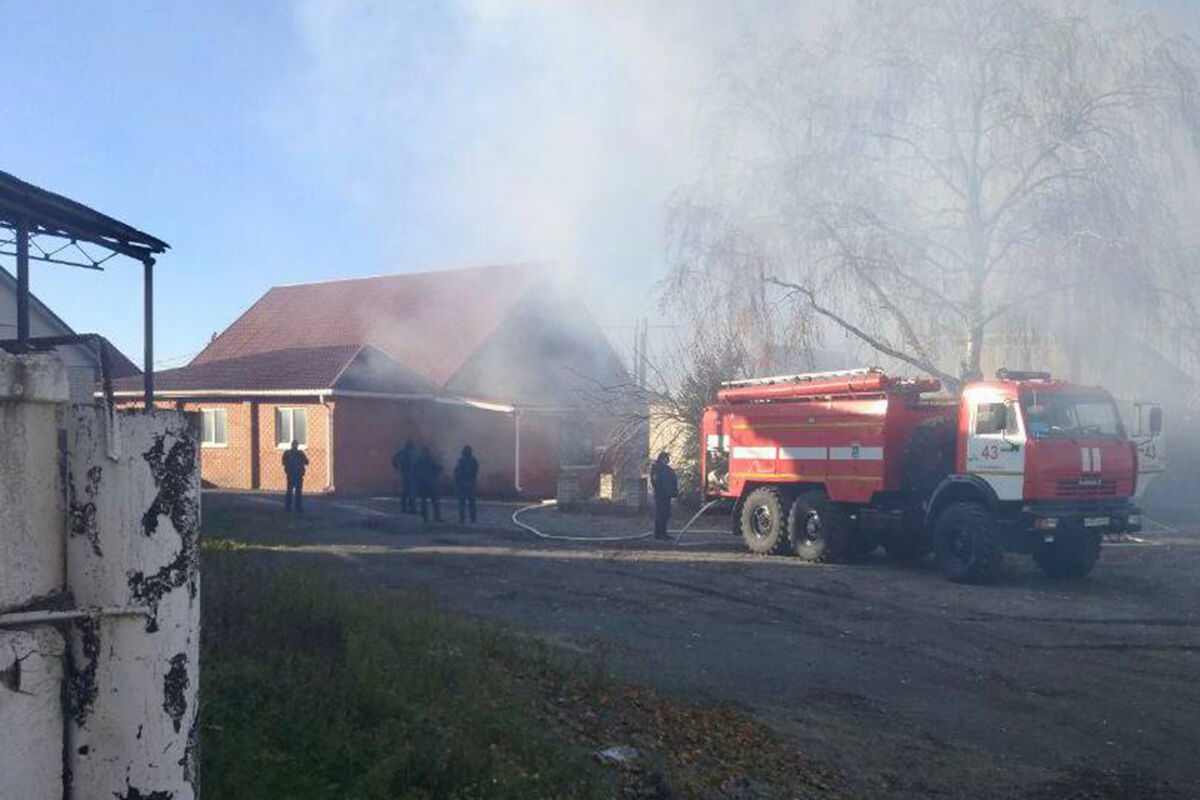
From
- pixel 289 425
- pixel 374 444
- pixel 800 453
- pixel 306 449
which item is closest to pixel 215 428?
pixel 289 425

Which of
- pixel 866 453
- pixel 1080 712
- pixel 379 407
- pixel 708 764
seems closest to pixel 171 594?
pixel 708 764

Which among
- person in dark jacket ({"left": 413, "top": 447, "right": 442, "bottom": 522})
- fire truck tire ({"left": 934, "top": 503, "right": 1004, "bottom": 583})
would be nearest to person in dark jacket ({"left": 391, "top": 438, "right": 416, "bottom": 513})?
person in dark jacket ({"left": 413, "top": 447, "right": 442, "bottom": 522})

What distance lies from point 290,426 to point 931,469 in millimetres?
17651

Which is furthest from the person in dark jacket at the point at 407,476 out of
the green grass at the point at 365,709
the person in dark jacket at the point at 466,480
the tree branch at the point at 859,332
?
the green grass at the point at 365,709

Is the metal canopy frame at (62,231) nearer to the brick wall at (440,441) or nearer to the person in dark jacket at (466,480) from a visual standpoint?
the person in dark jacket at (466,480)

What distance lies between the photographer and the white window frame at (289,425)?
26.4m

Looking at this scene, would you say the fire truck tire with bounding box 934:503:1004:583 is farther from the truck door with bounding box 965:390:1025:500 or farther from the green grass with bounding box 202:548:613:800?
the green grass with bounding box 202:548:613:800

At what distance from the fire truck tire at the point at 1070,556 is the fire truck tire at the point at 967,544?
74cm

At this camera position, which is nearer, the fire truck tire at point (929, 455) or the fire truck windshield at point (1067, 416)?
the fire truck windshield at point (1067, 416)

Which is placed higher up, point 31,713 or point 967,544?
point 31,713

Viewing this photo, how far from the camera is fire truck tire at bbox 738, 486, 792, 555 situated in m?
15.7

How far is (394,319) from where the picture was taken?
100 ft

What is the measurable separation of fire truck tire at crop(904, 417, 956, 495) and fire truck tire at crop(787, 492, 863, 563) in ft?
3.81

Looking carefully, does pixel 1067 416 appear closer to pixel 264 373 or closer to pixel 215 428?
pixel 264 373
